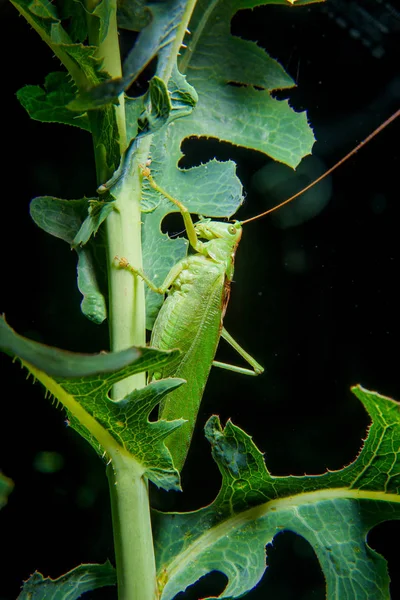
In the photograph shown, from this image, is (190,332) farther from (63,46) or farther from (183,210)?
(63,46)

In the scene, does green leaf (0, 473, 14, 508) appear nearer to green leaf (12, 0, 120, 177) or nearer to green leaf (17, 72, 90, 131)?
green leaf (12, 0, 120, 177)

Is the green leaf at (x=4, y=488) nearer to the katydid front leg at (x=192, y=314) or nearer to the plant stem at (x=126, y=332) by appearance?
the plant stem at (x=126, y=332)

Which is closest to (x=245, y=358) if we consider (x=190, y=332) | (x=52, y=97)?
(x=190, y=332)

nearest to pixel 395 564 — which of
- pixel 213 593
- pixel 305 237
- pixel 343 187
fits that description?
pixel 213 593

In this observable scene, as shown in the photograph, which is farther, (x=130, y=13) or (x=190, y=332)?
(x=190, y=332)

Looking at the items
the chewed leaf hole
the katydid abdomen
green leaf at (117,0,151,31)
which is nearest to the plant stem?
green leaf at (117,0,151,31)

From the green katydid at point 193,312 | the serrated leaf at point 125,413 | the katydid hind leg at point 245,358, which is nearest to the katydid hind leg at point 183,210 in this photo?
the green katydid at point 193,312
